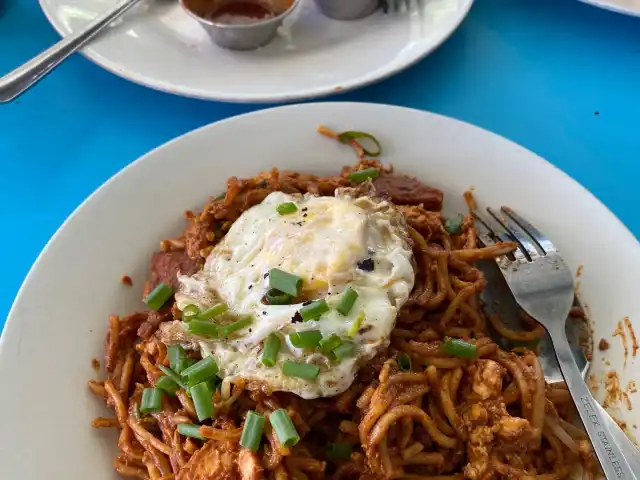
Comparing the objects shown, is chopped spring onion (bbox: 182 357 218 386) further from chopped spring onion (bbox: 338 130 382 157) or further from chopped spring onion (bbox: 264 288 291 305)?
chopped spring onion (bbox: 338 130 382 157)

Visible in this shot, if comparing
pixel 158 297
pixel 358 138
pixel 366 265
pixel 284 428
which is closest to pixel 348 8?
pixel 358 138

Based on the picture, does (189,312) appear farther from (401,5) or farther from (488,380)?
(401,5)

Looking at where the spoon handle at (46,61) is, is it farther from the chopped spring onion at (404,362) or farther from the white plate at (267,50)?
the chopped spring onion at (404,362)

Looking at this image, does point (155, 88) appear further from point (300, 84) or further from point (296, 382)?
point (296, 382)

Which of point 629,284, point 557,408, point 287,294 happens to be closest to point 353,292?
point 287,294

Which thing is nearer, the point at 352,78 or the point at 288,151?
the point at 288,151

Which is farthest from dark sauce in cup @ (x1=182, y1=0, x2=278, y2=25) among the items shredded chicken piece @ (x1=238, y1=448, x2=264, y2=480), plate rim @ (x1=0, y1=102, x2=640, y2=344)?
shredded chicken piece @ (x1=238, y1=448, x2=264, y2=480)
